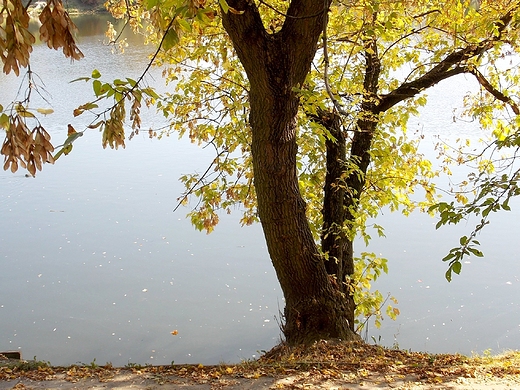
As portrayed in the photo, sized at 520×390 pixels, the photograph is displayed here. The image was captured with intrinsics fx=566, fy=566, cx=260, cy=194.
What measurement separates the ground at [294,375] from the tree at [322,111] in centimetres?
97

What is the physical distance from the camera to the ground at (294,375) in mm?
3691

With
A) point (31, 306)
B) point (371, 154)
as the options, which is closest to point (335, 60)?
point (371, 154)

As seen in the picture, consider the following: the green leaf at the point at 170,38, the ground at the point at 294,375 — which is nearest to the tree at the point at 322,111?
the ground at the point at 294,375

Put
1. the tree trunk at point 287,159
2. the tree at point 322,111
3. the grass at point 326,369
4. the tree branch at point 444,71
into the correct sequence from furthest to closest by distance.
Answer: the tree branch at point 444,71 → the tree at point 322,111 → the tree trunk at point 287,159 → the grass at point 326,369

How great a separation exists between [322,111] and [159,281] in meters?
3.94

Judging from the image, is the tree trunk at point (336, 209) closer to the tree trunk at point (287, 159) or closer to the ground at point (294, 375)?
the tree trunk at point (287, 159)

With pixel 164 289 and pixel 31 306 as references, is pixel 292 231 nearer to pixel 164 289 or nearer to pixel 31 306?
pixel 164 289

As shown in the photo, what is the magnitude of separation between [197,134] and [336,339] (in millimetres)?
3033

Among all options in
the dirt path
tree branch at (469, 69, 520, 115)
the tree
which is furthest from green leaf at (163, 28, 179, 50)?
tree branch at (469, 69, 520, 115)

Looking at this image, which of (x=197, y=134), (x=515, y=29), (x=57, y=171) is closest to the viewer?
(x=515, y=29)

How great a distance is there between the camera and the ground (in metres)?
3.69

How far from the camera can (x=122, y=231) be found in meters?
9.46

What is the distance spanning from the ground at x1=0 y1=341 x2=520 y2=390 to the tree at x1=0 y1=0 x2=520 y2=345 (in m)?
0.97

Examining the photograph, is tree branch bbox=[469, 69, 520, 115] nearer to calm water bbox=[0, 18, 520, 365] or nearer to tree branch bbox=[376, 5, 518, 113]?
tree branch bbox=[376, 5, 518, 113]
